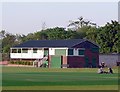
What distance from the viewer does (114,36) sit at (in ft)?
262

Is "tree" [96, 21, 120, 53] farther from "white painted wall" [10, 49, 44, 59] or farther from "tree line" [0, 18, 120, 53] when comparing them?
"white painted wall" [10, 49, 44, 59]

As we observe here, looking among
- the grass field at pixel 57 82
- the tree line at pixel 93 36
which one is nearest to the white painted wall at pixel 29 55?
the tree line at pixel 93 36

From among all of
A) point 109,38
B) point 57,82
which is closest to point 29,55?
point 109,38

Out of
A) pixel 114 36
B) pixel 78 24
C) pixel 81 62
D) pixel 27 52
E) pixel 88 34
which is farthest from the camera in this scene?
pixel 78 24

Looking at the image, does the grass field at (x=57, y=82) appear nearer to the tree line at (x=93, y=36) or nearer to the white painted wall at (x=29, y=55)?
the white painted wall at (x=29, y=55)

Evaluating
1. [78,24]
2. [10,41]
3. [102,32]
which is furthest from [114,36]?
[78,24]

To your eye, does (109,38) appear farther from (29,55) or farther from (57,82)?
(57,82)

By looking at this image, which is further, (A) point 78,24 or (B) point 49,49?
(A) point 78,24

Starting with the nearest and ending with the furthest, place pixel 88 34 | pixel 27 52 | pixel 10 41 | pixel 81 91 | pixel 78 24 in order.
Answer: pixel 81 91, pixel 27 52, pixel 88 34, pixel 10 41, pixel 78 24

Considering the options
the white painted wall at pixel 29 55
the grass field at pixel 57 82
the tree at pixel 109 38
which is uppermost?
the tree at pixel 109 38

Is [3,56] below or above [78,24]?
below

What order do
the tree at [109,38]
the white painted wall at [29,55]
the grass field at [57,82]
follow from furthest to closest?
the tree at [109,38] → the white painted wall at [29,55] → the grass field at [57,82]

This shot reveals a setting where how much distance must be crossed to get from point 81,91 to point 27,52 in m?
52.5

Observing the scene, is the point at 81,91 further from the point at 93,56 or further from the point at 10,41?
the point at 10,41
